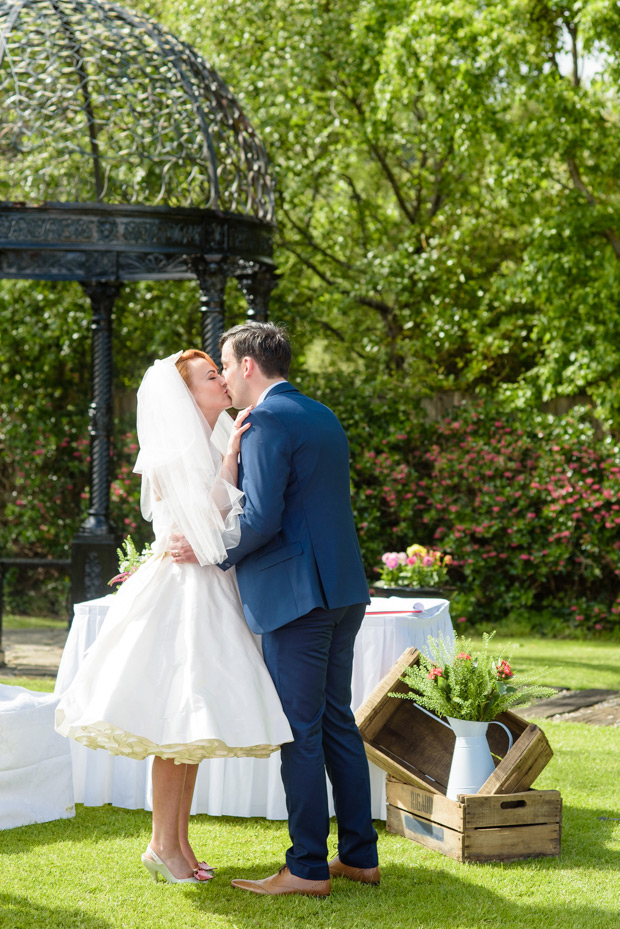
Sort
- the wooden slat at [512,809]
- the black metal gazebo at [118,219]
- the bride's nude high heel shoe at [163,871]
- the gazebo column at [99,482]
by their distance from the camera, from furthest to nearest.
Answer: the gazebo column at [99,482] < the black metal gazebo at [118,219] < the wooden slat at [512,809] < the bride's nude high heel shoe at [163,871]

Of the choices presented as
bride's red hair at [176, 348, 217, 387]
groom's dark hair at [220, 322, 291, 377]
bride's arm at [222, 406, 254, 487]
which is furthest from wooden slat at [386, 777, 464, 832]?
bride's red hair at [176, 348, 217, 387]

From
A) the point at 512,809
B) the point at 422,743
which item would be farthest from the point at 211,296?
the point at 512,809

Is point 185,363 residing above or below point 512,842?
above

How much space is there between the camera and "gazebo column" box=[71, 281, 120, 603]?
8914mm

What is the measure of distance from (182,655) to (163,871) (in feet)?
2.83

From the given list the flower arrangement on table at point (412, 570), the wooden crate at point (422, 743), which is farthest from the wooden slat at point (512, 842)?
the flower arrangement on table at point (412, 570)

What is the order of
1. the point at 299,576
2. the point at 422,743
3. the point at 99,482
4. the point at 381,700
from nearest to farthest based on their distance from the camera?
the point at 299,576
the point at 381,700
the point at 422,743
the point at 99,482

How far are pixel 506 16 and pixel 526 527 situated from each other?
17.2ft

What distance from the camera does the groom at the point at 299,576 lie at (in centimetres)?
359

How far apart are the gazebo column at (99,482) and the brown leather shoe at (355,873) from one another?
5206 mm

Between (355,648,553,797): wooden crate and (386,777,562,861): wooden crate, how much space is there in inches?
2.8

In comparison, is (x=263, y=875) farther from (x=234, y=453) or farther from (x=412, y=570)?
(x=412, y=570)

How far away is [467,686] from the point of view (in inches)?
165

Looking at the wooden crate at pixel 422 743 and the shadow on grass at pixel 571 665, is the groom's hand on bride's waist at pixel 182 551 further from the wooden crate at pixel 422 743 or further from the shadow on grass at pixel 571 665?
the shadow on grass at pixel 571 665
